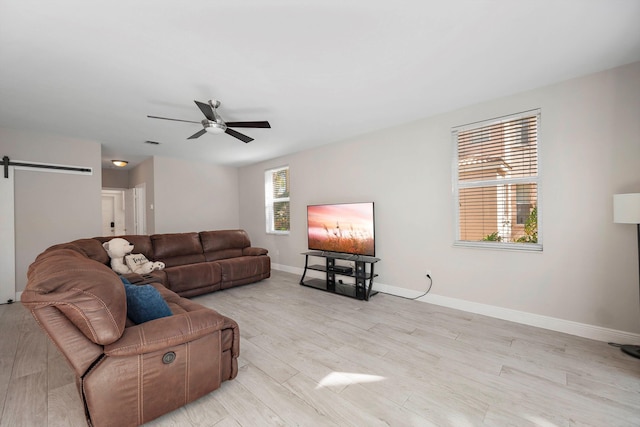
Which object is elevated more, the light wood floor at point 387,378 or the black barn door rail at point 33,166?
the black barn door rail at point 33,166

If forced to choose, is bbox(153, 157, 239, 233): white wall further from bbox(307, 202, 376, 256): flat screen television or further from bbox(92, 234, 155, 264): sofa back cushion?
bbox(307, 202, 376, 256): flat screen television

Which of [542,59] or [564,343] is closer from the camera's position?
[542,59]

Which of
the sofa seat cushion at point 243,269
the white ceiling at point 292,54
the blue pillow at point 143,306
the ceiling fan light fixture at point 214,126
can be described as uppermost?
the white ceiling at point 292,54

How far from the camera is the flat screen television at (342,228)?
12.7 ft

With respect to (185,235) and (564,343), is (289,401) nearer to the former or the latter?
(564,343)

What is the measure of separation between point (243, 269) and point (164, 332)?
2910 mm

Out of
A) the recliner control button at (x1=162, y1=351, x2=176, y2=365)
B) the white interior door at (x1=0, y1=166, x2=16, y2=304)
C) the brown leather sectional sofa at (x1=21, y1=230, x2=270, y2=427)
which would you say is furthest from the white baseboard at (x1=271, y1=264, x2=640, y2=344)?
the white interior door at (x1=0, y1=166, x2=16, y2=304)

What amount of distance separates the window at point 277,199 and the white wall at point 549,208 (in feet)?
6.65

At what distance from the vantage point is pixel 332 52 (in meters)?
2.12

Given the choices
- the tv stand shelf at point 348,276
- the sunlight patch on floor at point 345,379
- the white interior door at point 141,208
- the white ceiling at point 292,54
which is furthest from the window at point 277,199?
the sunlight patch on floor at point 345,379

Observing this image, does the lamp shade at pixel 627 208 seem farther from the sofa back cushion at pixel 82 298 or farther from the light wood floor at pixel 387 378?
the sofa back cushion at pixel 82 298

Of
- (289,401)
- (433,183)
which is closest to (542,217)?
(433,183)

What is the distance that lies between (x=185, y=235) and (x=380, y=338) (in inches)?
141

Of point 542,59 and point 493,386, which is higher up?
point 542,59
